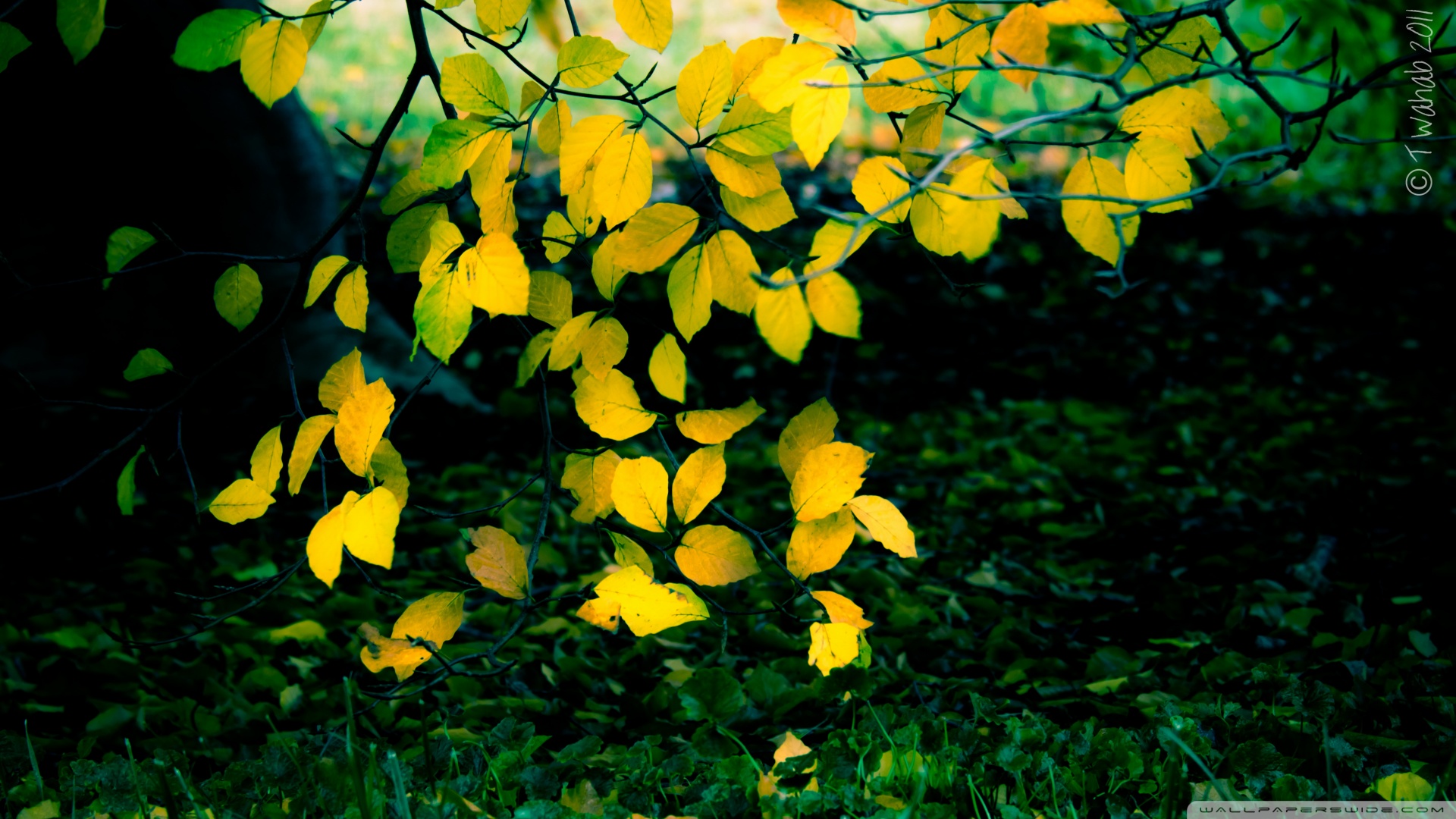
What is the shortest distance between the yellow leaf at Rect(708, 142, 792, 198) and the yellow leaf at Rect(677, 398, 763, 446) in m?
0.26

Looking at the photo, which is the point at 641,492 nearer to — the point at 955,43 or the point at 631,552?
the point at 631,552

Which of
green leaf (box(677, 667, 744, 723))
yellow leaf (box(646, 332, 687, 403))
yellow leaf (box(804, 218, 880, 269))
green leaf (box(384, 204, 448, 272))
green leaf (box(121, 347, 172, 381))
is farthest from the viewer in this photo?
green leaf (box(677, 667, 744, 723))

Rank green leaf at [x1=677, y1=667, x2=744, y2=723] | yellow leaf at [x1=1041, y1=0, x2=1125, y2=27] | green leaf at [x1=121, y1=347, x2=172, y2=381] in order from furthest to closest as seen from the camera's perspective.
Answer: green leaf at [x1=677, y1=667, x2=744, y2=723] < green leaf at [x1=121, y1=347, x2=172, y2=381] < yellow leaf at [x1=1041, y1=0, x2=1125, y2=27]

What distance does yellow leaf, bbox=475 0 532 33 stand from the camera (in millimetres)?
1077

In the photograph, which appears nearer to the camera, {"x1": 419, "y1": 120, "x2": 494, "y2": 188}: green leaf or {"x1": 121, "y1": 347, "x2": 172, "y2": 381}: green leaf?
{"x1": 419, "y1": 120, "x2": 494, "y2": 188}: green leaf

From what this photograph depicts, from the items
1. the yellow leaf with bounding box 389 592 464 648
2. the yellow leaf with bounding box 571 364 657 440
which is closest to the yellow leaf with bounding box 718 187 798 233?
the yellow leaf with bounding box 571 364 657 440

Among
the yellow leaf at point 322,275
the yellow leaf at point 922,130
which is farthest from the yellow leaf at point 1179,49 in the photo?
the yellow leaf at point 322,275

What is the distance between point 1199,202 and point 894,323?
346cm

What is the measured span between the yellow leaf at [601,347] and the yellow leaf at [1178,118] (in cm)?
61

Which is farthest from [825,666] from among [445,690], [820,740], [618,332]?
[445,690]

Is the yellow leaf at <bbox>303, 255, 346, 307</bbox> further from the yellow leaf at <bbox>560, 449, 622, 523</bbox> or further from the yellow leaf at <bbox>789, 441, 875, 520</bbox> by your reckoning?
the yellow leaf at <bbox>789, 441, 875, 520</bbox>

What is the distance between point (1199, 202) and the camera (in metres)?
6.80

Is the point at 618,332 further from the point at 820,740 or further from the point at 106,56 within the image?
the point at 106,56

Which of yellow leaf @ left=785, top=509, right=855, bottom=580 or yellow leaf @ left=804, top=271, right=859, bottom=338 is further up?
yellow leaf @ left=804, top=271, right=859, bottom=338
